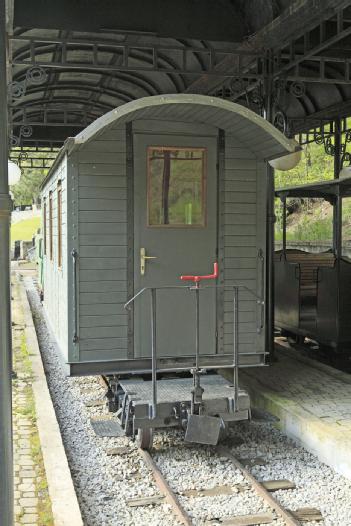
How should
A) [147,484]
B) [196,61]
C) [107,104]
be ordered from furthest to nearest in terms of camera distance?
1. [107,104]
2. [196,61]
3. [147,484]

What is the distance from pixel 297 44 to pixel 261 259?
4.94 metres

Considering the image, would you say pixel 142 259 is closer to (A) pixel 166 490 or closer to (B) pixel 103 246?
(B) pixel 103 246

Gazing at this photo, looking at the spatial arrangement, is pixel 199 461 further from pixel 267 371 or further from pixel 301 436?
pixel 267 371

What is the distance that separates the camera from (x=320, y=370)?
8469mm

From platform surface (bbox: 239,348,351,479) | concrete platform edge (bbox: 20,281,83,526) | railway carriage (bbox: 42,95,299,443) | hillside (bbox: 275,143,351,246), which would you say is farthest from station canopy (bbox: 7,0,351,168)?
concrete platform edge (bbox: 20,281,83,526)

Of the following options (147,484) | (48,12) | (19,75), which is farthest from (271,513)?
(19,75)

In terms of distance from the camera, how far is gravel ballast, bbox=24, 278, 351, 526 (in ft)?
15.3

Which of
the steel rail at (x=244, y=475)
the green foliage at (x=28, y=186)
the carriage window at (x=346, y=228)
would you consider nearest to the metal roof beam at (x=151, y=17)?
the carriage window at (x=346, y=228)

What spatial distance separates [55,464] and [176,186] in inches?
118

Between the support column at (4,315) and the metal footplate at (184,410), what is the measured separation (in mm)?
3017

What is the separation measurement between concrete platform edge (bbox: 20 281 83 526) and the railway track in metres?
0.57

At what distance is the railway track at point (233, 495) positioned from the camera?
14.8 feet

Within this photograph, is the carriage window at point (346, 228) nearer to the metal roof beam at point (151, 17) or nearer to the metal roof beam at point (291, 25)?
the metal roof beam at point (291, 25)

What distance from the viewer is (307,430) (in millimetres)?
6016
